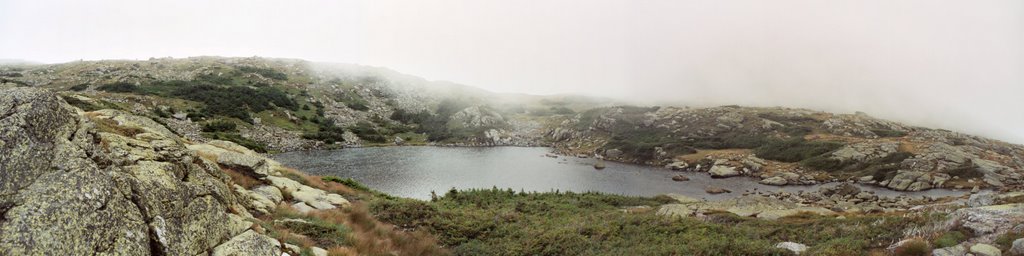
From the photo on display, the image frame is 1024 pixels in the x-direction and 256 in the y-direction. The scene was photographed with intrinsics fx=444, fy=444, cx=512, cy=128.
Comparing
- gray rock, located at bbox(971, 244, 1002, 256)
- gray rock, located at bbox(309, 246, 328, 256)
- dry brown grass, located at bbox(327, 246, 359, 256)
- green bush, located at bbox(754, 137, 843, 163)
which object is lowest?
green bush, located at bbox(754, 137, 843, 163)

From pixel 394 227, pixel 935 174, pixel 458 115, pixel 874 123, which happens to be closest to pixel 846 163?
pixel 935 174

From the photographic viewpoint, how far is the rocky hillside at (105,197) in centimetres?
742

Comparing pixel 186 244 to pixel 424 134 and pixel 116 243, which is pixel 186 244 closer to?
pixel 116 243

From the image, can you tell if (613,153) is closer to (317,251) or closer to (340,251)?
(340,251)

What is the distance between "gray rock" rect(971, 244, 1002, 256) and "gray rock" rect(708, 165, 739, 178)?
63.0 meters

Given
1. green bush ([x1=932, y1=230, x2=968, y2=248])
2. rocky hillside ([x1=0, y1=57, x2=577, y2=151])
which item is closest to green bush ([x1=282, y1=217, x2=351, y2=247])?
green bush ([x1=932, y1=230, x2=968, y2=248])

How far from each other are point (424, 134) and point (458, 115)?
1622cm

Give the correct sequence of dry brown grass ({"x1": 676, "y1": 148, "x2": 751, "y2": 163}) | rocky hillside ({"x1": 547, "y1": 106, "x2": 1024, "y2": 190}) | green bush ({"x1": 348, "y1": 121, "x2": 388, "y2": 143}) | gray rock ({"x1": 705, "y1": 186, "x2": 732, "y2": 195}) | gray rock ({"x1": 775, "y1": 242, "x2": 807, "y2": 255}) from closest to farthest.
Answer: gray rock ({"x1": 775, "y1": 242, "x2": 807, "y2": 255}), gray rock ({"x1": 705, "y1": 186, "x2": 732, "y2": 195}), rocky hillside ({"x1": 547, "y1": 106, "x2": 1024, "y2": 190}), dry brown grass ({"x1": 676, "y1": 148, "x2": 751, "y2": 163}), green bush ({"x1": 348, "y1": 121, "x2": 388, "y2": 143})

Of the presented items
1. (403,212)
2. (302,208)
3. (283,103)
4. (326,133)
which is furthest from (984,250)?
(283,103)

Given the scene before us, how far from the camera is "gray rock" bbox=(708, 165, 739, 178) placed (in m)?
75.0

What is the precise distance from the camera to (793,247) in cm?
1842

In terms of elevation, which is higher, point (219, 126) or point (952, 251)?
point (952, 251)

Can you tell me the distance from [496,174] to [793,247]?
178ft

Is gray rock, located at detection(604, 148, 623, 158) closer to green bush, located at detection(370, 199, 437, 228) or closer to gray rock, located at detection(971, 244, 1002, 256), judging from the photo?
green bush, located at detection(370, 199, 437, 228)
